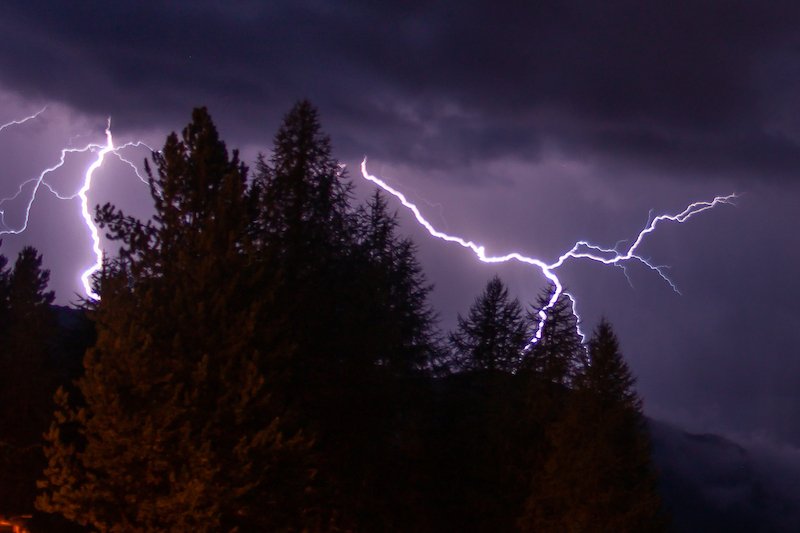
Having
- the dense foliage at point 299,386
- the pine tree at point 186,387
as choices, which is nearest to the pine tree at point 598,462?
the dense foliage at point 299,386

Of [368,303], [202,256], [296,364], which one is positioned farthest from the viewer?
[368,303]

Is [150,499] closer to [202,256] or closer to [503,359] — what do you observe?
[202,256]

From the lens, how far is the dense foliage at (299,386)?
1625 centimetres

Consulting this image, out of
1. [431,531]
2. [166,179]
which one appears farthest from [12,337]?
[166,179]

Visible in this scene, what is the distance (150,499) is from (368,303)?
928 cm

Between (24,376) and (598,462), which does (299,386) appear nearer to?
(598,462)

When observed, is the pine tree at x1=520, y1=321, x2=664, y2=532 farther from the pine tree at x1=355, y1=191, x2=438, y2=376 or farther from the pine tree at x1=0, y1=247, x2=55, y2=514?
the pine tree at x1=0, y1=247, x2=55, y2=514

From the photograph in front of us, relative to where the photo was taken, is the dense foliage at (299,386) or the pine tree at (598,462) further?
the pine tree at (598,462)

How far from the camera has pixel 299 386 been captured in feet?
71.3

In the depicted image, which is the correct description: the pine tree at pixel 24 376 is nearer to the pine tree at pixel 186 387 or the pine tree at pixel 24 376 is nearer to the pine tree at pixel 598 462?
the pine tree at pixel 186 387

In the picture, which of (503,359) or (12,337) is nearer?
(12,337)

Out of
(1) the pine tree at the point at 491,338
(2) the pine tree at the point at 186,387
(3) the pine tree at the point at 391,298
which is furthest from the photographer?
(1) the pine tree at the point at 491,338

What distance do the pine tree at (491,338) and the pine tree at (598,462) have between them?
7379 mm

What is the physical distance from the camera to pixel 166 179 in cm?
1870
